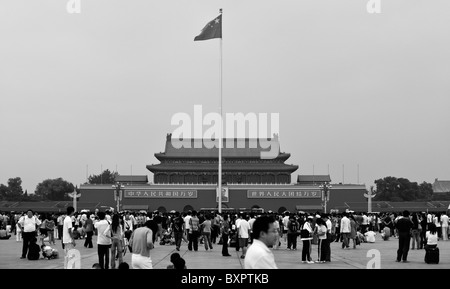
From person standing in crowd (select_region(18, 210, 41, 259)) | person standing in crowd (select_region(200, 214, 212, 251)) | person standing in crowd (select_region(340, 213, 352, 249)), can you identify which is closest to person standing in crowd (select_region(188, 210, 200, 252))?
person standing in crowd (select_region(200, 214, 212, 251))

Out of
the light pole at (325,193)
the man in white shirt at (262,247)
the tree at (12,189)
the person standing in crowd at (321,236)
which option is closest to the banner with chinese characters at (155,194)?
the light pole at (325,193)

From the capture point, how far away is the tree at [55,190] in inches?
3494

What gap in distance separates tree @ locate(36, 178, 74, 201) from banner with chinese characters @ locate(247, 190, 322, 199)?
32362 millimetres

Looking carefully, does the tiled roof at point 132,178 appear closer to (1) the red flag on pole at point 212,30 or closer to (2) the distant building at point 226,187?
(2) the distant building at point 226,187

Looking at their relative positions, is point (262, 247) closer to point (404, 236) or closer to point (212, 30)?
point (404, 236)

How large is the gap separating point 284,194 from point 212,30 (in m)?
34.6

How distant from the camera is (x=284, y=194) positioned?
6469cm

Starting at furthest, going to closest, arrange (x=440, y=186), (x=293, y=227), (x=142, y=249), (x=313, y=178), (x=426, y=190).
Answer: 1. (x=440, y=186)
2. (x=426, y=190)
3. (x=313, y=178)
4. (x=293, y=227)
5. (x=142, y=249)

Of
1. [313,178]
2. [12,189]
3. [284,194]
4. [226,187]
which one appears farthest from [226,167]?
[12,189]

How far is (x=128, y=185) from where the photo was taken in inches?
2569

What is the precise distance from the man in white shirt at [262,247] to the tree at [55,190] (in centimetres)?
8467
